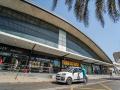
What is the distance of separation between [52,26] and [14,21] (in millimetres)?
8930

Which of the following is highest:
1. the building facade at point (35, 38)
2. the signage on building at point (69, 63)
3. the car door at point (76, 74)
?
the building facade at point (35, 38)

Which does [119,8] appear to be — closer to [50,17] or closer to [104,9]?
[104,9]

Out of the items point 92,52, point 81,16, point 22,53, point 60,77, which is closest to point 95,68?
point 92,52

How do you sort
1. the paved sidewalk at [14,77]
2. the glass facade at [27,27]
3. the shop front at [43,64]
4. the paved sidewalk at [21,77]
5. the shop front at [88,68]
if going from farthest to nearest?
the shop front at [88,68], the shop front at [43,64], the glass facade at [27,27], the paved sidewalk at [21,77], the paved sidewalk at [14,77]

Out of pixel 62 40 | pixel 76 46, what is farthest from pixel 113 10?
pixel 76 46

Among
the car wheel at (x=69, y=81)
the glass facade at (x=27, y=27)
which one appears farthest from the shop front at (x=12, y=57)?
the car wheel at (x=69, y=81)

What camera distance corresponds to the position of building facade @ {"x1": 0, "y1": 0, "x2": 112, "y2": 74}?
27078 millimetres

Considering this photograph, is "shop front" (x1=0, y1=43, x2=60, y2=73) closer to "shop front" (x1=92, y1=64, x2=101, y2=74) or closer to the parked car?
the parked car

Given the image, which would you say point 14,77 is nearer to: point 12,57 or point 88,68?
point 12,57

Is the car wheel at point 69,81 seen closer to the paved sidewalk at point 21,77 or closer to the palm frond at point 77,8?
the paved sidewalk at point 21,77

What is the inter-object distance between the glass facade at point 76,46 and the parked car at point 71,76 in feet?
47.0

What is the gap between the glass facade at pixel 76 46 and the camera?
132 ft

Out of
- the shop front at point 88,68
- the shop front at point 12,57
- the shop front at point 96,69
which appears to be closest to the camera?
the shop front at point 12,57

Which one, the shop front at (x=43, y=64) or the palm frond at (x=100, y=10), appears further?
the shop front at (x=43, y=64)
